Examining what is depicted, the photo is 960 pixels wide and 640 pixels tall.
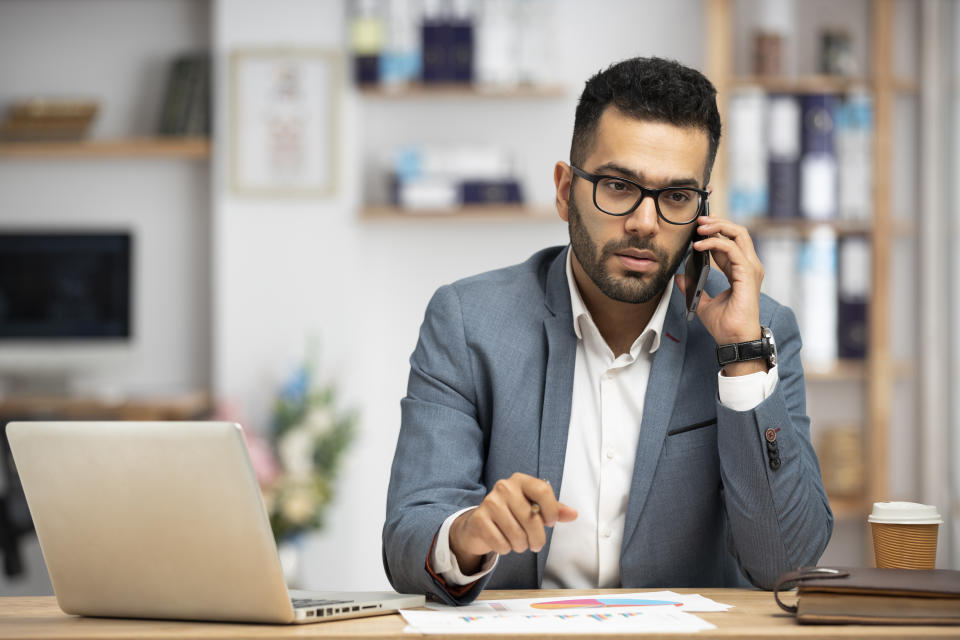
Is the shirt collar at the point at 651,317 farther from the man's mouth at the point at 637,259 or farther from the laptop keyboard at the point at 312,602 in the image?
the laptop keyboard at the point at 312,602

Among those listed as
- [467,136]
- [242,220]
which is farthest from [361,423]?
[467,136]

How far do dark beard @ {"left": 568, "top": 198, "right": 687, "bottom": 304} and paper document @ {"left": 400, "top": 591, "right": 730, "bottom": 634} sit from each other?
441 mm

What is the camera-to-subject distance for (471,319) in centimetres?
156

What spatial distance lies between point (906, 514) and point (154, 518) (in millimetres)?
886

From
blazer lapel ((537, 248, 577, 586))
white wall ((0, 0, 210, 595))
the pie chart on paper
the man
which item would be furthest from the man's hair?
white wall ((0, 0, 210, 595))

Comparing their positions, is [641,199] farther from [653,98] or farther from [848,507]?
[848,507]

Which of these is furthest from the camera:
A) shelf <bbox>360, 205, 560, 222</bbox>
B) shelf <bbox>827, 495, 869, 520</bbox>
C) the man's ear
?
shelf <bbox>360, 205, 560, 222</bbox>

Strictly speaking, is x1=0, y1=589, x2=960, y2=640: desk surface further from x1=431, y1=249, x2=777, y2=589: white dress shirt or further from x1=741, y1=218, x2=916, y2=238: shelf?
x1=741, y1=218, x2=916, y2=238: shelf

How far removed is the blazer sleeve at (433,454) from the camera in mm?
1264

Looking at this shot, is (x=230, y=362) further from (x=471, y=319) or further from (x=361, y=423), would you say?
(x=471, y=319)

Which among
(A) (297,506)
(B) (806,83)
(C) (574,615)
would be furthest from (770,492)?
(B) (806,83)

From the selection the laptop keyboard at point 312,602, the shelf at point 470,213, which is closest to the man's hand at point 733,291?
the laptop keyboard at point 312,602

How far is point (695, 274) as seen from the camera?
151 centimetres

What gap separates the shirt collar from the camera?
1.55 metres
